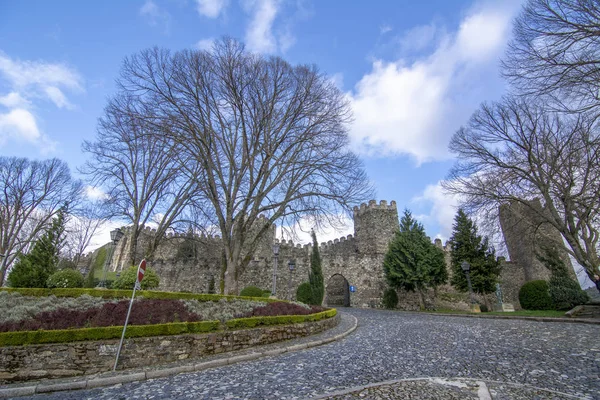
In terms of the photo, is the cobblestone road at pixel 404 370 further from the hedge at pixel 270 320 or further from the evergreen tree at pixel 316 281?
the evergreen tree at pixel 316 281

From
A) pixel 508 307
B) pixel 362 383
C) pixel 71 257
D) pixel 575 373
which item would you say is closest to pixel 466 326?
pixel 575 373

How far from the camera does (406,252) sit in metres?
20.5

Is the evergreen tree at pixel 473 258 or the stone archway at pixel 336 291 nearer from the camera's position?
the evergreen tree at pixel 473 258

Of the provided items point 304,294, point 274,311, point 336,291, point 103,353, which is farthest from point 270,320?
point 336,291

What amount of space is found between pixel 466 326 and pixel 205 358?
30.4 feet

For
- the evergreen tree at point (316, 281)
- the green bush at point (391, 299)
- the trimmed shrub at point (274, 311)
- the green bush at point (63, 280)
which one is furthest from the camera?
the green bush at point (391, 299)

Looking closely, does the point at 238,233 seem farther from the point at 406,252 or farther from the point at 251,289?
the point at 406,252

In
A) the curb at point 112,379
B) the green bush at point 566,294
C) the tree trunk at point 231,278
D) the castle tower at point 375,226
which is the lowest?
the curb at point 112,379

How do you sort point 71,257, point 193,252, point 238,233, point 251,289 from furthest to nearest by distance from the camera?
point 71,257 < point 193,252 < point 251,289 < point 238,233

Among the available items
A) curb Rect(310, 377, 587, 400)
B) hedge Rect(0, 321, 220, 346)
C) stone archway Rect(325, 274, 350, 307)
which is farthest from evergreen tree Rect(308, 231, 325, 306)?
curb Rect(310, 377, 587, 400)

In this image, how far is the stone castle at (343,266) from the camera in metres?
23.3

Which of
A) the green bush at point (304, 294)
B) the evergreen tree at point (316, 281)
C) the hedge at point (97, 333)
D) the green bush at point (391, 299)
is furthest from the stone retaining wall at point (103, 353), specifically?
the green bush at point (391, 299)

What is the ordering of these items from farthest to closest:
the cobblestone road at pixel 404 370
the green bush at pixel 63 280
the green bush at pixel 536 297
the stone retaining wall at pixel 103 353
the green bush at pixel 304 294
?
the green bush at pixel 304 294 → the green bush at pixel 536 297 → the green bush at pixel 63 280 → the stone retaining wall at pixel 103 353 → the cobblestone road at pixel 404 370

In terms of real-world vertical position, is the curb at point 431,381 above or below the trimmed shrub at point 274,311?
below
